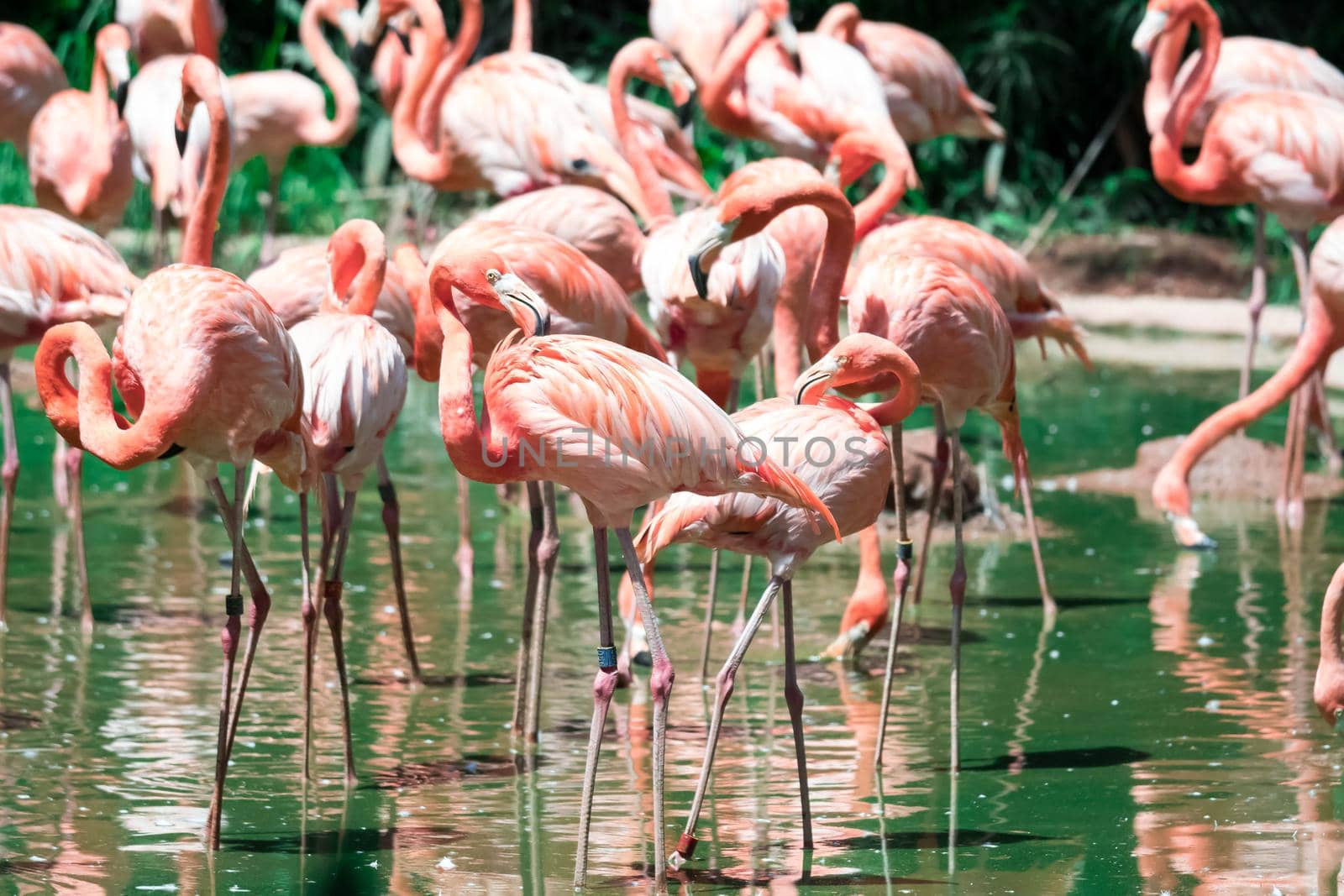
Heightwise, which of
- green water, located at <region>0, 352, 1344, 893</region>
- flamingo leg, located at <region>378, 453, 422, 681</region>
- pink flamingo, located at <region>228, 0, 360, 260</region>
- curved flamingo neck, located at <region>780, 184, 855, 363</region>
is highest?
pink flamingo, located at <region>228, 0, 360, 260</region>

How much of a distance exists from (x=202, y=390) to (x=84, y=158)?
4237 mm

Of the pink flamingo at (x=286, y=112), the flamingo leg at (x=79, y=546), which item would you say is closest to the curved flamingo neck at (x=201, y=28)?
the pink flamingo at (x=286, y=112)

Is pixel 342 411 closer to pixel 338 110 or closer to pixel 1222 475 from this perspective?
pixel 1222 475

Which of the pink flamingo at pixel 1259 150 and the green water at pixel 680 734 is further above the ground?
the pink flamingo at pixel 1259 150

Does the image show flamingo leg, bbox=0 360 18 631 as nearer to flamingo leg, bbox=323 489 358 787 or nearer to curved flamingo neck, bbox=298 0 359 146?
flamingo leg, bbox=323 489 358 787

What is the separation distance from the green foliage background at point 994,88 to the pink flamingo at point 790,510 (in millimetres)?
8624

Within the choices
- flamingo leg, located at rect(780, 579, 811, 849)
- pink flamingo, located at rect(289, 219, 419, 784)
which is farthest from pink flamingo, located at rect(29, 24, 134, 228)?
flamingo leg, located at rect(780, 579, 811, 849)

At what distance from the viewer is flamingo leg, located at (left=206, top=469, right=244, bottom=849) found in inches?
149

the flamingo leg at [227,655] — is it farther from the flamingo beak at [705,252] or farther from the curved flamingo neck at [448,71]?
the curved flamingo neck at [448,71]

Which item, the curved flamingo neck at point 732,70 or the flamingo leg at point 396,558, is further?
the curved flamingo neck at point 732,70

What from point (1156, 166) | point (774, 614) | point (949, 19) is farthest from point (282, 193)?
point (774, 614)

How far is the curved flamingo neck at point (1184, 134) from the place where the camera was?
787 cm

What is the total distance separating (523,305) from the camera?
3818 mm

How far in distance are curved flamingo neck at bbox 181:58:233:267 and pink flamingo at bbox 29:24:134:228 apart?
274cm
